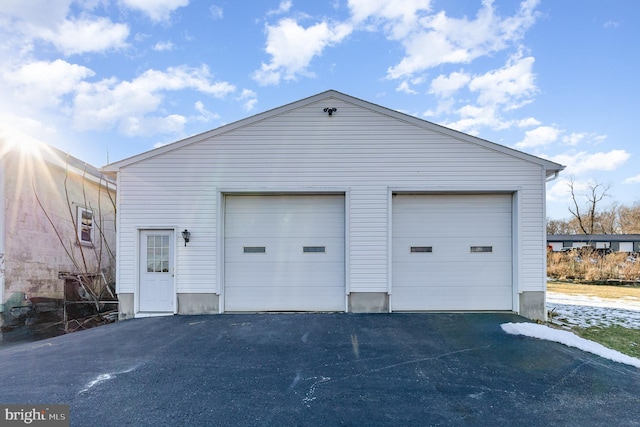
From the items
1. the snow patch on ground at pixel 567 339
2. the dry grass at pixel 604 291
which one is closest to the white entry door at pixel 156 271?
the snow patch on ground at pixel 567 339

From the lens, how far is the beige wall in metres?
7.50

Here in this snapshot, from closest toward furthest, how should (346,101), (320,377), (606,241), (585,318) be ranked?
(320,377) < (346,101) < (585,318) < (606,241)

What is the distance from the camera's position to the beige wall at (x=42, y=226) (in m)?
7.50

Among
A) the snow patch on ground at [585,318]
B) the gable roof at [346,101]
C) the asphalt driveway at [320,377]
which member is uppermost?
the gable roof at [346,101]

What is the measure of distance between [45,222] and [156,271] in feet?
14.0

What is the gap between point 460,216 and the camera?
6.89m

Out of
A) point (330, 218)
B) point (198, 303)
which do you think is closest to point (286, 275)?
point (330, 218)

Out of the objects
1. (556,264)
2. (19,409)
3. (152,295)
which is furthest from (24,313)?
(556,264)

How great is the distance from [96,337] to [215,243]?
8.53 feet

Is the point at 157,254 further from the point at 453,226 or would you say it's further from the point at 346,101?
the point at 453,226

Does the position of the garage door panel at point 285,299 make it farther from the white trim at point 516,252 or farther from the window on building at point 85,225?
the window on building at point 85,225

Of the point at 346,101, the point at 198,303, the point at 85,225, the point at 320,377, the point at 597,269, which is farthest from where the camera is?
the point at 597,269

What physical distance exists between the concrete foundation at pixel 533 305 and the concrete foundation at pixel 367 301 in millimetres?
2897

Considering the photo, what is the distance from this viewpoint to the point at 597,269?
14.3 meters
